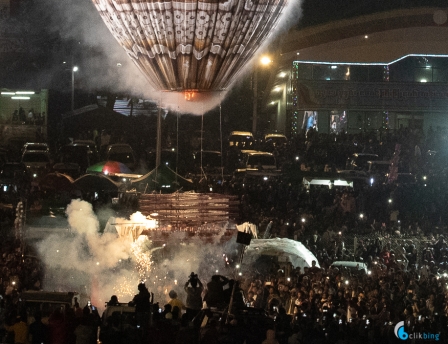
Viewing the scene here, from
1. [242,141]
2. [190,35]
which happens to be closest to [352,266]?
[190,35]

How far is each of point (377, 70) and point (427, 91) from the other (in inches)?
81.1

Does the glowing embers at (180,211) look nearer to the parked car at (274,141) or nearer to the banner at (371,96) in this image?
the parked car at (274,141)

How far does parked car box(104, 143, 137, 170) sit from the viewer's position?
31.0m

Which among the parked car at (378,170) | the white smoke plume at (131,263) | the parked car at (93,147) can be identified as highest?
the parked car at (93,147)

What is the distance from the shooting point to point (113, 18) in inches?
679

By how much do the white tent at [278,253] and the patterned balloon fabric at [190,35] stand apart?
10.6 ft

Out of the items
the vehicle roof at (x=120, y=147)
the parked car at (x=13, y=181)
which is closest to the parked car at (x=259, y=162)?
the vehicle roof at (x=120, y=147)

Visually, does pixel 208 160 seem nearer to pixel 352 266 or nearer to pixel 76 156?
→ pixel 76 156

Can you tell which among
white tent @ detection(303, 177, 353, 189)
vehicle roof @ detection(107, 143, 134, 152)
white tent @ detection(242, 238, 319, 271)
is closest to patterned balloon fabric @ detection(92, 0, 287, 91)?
white tent @ detection(242, 238, 319, 271)

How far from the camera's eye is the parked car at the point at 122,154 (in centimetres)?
3097

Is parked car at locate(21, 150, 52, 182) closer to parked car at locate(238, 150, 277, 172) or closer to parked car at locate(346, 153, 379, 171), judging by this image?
parked car at locate(238, 150, 277, 172)

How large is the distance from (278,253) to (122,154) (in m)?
13.7

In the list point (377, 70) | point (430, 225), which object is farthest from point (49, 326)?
point (377, 70)

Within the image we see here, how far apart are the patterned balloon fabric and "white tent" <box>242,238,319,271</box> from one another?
3.23m
